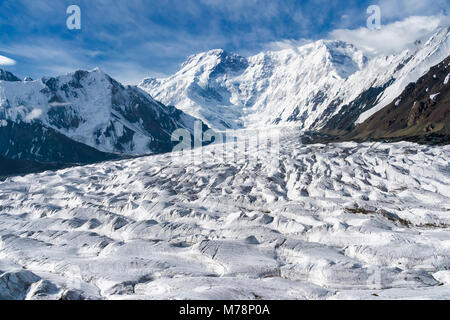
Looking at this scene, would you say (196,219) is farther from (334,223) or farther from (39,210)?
(39,210)

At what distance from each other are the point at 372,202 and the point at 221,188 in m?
49.1

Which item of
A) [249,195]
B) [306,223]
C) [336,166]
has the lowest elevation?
[306,223]

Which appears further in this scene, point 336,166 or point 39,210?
point 336,166

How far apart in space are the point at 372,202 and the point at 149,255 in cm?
6292

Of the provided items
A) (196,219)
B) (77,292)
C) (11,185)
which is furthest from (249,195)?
(11,185)

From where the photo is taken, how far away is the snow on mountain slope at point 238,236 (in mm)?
48062

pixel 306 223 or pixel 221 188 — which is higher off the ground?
pixel 221 188

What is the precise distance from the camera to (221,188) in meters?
122

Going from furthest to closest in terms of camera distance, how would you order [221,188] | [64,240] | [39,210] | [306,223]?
1. [221,188]
2. [39,210]
3. [306,223]
4. [64,240]

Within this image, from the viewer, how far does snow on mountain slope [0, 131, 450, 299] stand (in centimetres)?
4806

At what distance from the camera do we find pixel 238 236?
240ft

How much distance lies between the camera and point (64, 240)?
74.1 metres

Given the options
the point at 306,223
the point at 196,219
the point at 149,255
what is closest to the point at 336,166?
the point at 306,223

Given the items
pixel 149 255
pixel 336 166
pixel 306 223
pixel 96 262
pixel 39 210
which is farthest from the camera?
pixel 336 166
